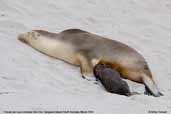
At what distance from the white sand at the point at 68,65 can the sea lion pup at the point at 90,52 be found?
13 centimetres

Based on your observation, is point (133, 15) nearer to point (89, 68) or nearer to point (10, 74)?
point (89, 68)

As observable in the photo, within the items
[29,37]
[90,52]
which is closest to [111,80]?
[90,52]

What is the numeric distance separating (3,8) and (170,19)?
2.78 m

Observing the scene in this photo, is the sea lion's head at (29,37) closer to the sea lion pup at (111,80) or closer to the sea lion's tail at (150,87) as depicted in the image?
the sea lion pup at (111,80)

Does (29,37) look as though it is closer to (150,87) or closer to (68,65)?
(68,65)

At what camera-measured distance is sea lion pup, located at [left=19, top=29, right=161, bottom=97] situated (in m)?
5.91

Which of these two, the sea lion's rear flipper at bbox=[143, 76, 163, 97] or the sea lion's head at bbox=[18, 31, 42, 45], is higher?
the sea lion's rear flipper at bbox=[143, 76, 163, 97]

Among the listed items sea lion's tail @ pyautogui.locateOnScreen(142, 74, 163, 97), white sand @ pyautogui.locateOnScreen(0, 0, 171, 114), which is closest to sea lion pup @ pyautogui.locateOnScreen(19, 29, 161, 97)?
sea lion's tail @ pyautogui.locateOnScreen(142, 74, 163, 97)

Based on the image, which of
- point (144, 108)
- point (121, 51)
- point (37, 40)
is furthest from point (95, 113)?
point (37, 40)

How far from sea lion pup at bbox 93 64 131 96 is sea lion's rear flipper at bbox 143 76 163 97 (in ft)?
1.10

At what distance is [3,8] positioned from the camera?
7336 mm

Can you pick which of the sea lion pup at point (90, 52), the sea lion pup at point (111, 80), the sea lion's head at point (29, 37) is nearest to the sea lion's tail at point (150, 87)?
the sea lion pup at point (90, 52)

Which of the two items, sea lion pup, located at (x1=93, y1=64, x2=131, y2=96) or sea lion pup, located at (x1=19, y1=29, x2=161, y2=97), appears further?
sea lion pup, located at (x1=19, y1=29, x2=161, y2=97)

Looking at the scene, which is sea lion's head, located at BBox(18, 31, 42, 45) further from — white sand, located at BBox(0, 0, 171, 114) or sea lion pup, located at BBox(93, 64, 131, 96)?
sea lion pup, located at BBox(93, 64, 131, 96)
